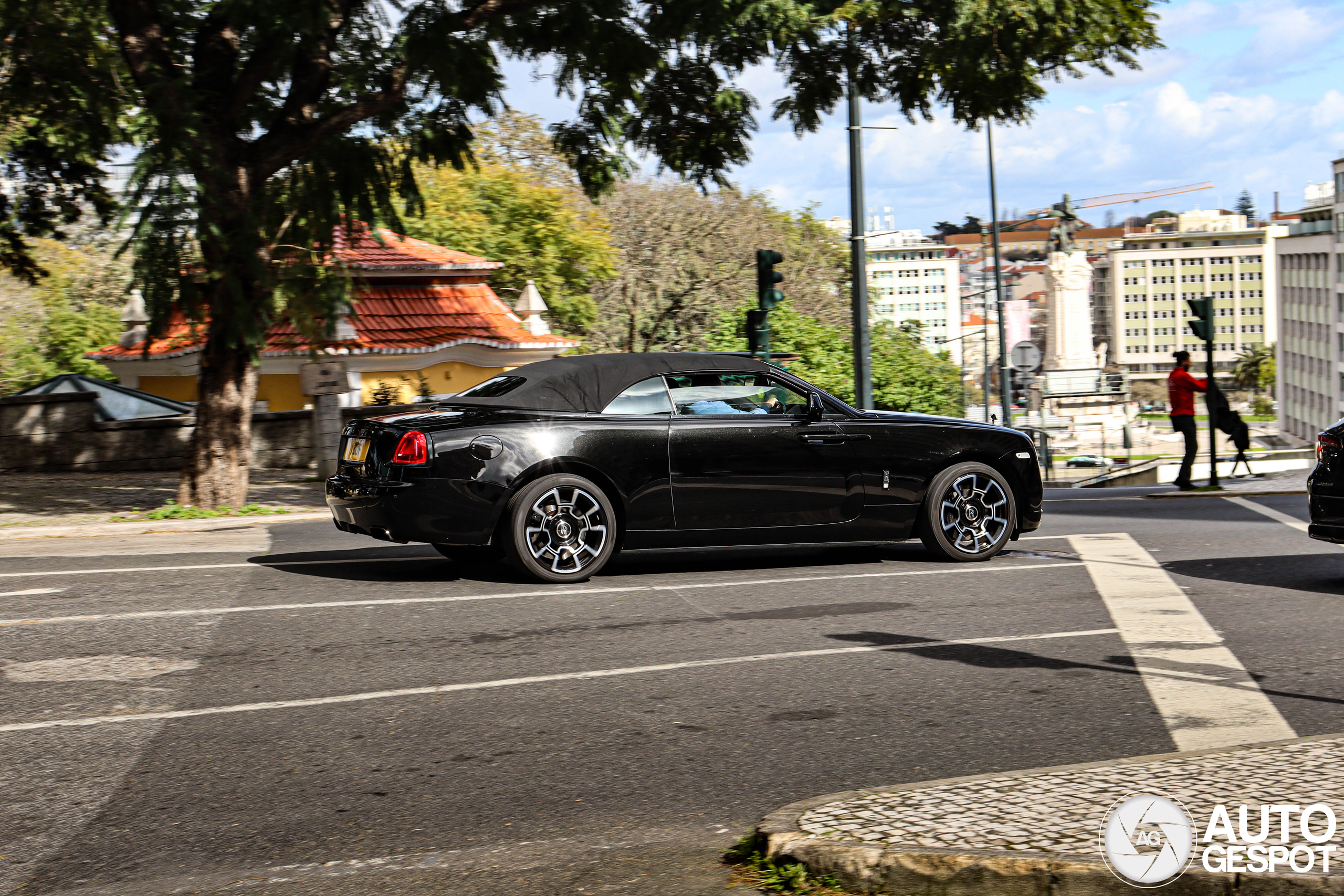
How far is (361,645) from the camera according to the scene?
7113 millimetres

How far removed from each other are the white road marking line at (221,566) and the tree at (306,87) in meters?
4.45

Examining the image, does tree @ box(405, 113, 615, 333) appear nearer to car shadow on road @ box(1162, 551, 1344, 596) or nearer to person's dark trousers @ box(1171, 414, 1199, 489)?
person's dark trousers @ box(1171, 414, 1199, 489)

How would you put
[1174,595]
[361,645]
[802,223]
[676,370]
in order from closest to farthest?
[361,645]
[1174,595]
[676,370]
[802,223]

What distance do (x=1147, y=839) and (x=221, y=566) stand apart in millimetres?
7764

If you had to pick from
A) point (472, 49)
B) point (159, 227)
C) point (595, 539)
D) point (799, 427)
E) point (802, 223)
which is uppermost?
point (802, 223)

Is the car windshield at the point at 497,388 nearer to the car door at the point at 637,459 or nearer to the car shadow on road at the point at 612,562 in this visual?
the car door at the point at 637,459

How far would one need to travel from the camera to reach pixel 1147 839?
3734mm

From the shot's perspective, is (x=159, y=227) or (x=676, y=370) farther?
(x=159, y=227)

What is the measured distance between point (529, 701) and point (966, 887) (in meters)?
2.77

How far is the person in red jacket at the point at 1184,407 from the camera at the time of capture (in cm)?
1873

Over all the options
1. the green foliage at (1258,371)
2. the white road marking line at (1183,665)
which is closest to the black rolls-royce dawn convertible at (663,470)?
the white road marking line at (1183,665)

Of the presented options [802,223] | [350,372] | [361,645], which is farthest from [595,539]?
[802,223]

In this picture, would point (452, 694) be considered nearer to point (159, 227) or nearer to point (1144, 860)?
point (1144, 860)

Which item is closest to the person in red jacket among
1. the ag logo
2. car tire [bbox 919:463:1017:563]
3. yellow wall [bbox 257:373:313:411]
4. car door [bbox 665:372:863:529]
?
car tire [bbox 919:463:1017:563]
